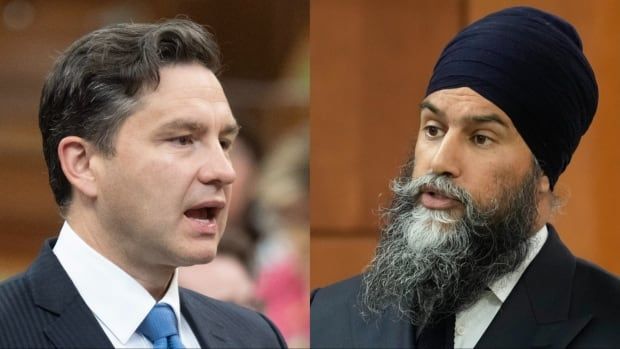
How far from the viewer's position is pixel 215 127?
1.41m

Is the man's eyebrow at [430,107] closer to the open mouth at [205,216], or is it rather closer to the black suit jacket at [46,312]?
the open mouth at [205,216]

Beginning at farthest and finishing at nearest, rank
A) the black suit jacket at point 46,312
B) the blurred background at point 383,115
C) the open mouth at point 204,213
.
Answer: the blurred background at point 383,115, the open mouth at point 204,213, the black suit jacket at point 46,312

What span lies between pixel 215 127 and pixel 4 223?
0.32 meters

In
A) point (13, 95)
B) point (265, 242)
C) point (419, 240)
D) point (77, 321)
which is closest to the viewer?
point (77, 321)

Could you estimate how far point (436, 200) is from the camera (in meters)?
1.52

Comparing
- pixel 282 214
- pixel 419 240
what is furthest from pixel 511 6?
pixel 282 214

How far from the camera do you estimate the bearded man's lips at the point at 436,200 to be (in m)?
1.50

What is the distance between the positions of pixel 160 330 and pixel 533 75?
2.08 feet

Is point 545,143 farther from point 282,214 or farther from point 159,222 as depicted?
point 159,222

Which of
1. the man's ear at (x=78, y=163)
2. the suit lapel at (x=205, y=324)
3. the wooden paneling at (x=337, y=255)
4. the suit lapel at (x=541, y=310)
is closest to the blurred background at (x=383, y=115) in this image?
the wooden paneling at (x=337, y=255)

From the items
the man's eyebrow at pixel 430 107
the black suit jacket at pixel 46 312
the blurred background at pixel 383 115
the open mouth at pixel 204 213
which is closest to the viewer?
the black suit jacket at pixel 46 312

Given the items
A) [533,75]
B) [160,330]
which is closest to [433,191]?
[533,75]

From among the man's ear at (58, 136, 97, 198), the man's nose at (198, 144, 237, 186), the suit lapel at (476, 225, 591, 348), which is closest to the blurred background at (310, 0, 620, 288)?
the suit lapel at (476, 225, 591, 348)

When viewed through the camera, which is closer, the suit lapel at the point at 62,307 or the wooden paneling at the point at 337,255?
the suit lapel at the point at 62,307
